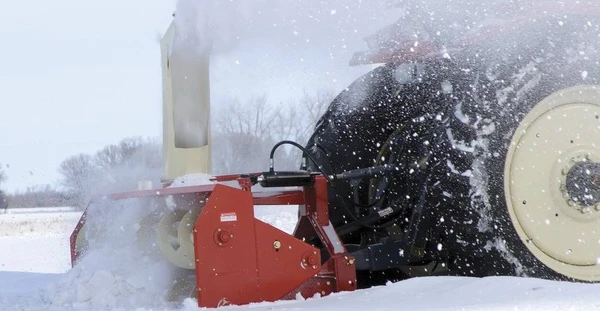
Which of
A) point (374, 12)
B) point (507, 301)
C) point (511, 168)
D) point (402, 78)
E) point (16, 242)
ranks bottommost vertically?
point (16, 242)

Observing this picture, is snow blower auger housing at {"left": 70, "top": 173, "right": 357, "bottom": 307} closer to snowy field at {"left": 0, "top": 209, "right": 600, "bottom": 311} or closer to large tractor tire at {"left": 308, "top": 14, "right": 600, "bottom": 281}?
snowy field at {"left": 0, "top": 209, "right": 600, "bottom": 311}

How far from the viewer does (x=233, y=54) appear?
449cm

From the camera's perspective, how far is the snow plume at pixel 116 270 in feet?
10.8

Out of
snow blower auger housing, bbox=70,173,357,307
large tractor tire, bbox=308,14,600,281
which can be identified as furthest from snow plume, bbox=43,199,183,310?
large tractor tire, bbox=308,14,600,281

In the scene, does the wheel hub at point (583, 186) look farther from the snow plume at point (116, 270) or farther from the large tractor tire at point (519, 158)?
the snow plume at point (116, 270)

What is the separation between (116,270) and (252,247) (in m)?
0.77

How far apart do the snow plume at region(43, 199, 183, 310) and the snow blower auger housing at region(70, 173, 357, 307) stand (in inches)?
5.2

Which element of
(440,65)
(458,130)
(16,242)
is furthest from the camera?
(16,242)

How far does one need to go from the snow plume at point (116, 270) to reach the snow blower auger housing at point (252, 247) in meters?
0.13

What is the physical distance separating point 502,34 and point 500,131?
15.8 inches

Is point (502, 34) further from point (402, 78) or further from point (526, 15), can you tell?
point (402, 78)

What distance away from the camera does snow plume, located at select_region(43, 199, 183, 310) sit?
3307mm

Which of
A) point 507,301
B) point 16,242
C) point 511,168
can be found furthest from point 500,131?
point 16,242

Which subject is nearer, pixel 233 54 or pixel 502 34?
pixel 502 34
